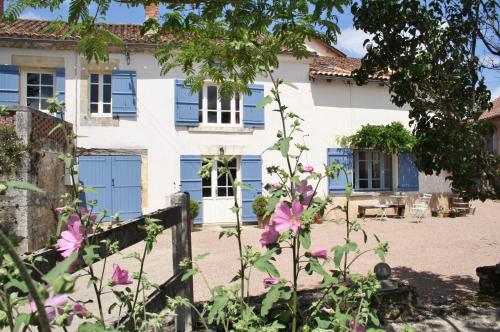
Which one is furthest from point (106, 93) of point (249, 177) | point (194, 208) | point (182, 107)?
point (249, 177)

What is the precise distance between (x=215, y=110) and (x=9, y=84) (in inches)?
225

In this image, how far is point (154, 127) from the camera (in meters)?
12.8

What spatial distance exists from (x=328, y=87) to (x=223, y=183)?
4714mm

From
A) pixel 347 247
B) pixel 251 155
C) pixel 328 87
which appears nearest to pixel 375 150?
pixel 328 87

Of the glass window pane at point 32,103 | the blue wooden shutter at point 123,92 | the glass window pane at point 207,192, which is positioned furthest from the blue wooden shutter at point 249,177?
the glass window pane at point 32,103

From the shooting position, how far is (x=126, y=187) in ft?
40.0

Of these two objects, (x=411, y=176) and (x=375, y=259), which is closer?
(x=375, y=259)

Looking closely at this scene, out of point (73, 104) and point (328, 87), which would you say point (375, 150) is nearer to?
point (328, 87)

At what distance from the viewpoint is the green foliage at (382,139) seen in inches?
549

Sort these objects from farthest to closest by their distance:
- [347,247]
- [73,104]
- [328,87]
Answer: [328,87] < [73,104] < [347,247]

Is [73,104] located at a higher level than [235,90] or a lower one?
higher

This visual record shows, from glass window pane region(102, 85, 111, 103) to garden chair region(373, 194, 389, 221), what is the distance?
8930 millimetres

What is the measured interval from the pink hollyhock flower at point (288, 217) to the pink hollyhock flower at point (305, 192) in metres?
0.14

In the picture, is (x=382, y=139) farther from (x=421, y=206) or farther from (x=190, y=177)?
(x=190, y=177)
